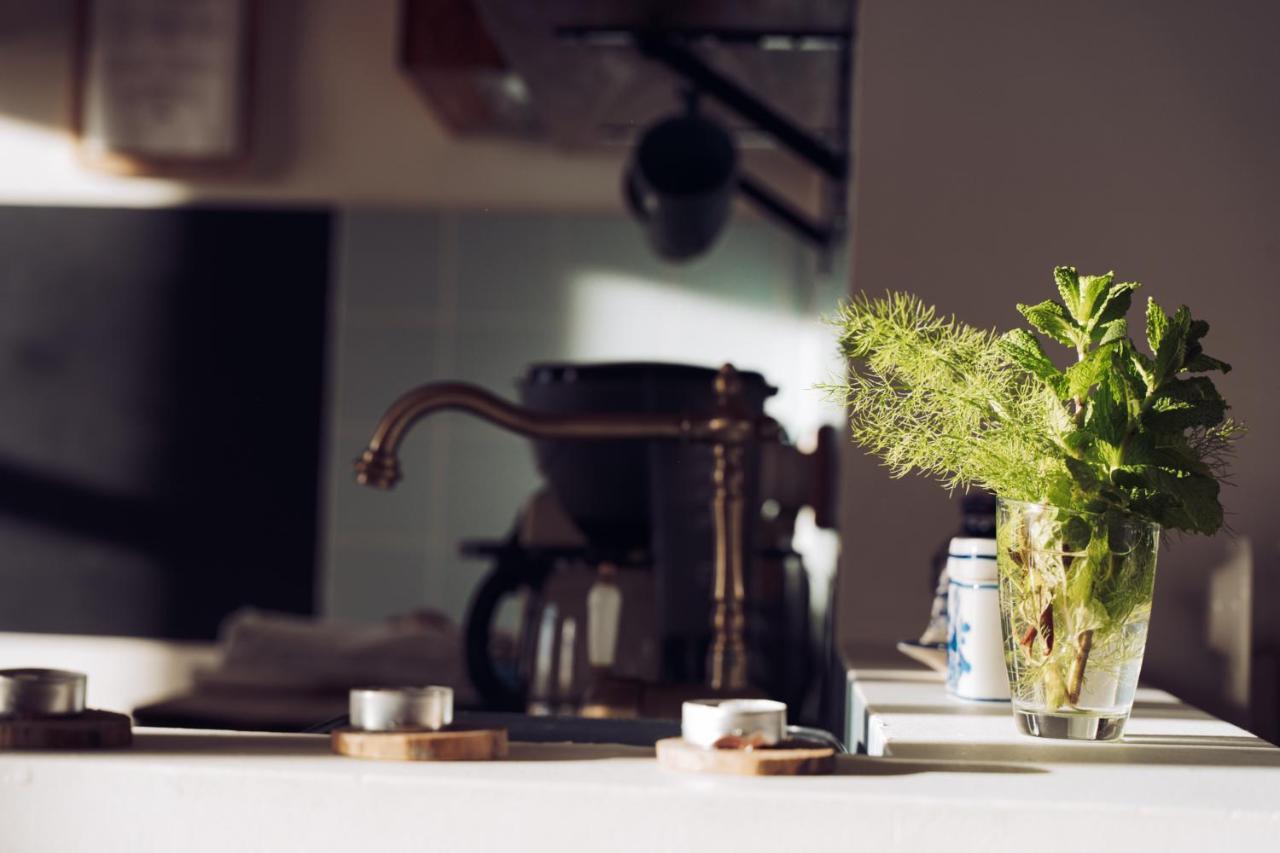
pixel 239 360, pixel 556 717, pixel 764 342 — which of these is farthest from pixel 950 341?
pixel 239 360

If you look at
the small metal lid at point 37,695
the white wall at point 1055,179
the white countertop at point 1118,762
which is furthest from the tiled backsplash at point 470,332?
the small metal lid at point 37,695

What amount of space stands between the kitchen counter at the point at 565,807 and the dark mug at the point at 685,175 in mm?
1179

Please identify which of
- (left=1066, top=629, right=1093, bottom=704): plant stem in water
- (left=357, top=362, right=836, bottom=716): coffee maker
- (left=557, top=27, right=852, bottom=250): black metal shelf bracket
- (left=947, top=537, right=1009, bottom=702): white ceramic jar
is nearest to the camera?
(left=1066, top=629, right=1093, bottom=704): plant stem in water

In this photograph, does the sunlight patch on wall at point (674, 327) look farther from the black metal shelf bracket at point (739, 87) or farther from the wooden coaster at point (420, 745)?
the wooden coaster at point (420, 745)

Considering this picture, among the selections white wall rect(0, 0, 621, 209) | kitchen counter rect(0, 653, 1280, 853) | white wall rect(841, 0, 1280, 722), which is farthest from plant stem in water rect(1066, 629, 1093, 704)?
white wall rect(0, 0, 621, 209)

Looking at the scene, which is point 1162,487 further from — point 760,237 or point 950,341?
point 760,237

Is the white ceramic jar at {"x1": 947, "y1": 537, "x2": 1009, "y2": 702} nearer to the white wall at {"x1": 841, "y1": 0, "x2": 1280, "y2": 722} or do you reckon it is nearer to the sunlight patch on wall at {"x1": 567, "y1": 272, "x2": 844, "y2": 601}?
the white wall at {"x1": 841, "y1": 0, "x2": 1280, "y2": 722}

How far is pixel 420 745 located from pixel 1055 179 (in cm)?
86

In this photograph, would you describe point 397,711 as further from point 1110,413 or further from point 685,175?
point 685,175

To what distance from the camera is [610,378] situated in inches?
53.8

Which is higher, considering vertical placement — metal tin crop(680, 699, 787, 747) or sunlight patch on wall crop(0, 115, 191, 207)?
sunlight patch on wall crop(0, 115, 191, 207)

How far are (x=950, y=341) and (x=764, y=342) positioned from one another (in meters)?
2.13

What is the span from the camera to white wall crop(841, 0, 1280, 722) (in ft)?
4.17

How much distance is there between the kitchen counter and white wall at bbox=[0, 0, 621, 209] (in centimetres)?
240
